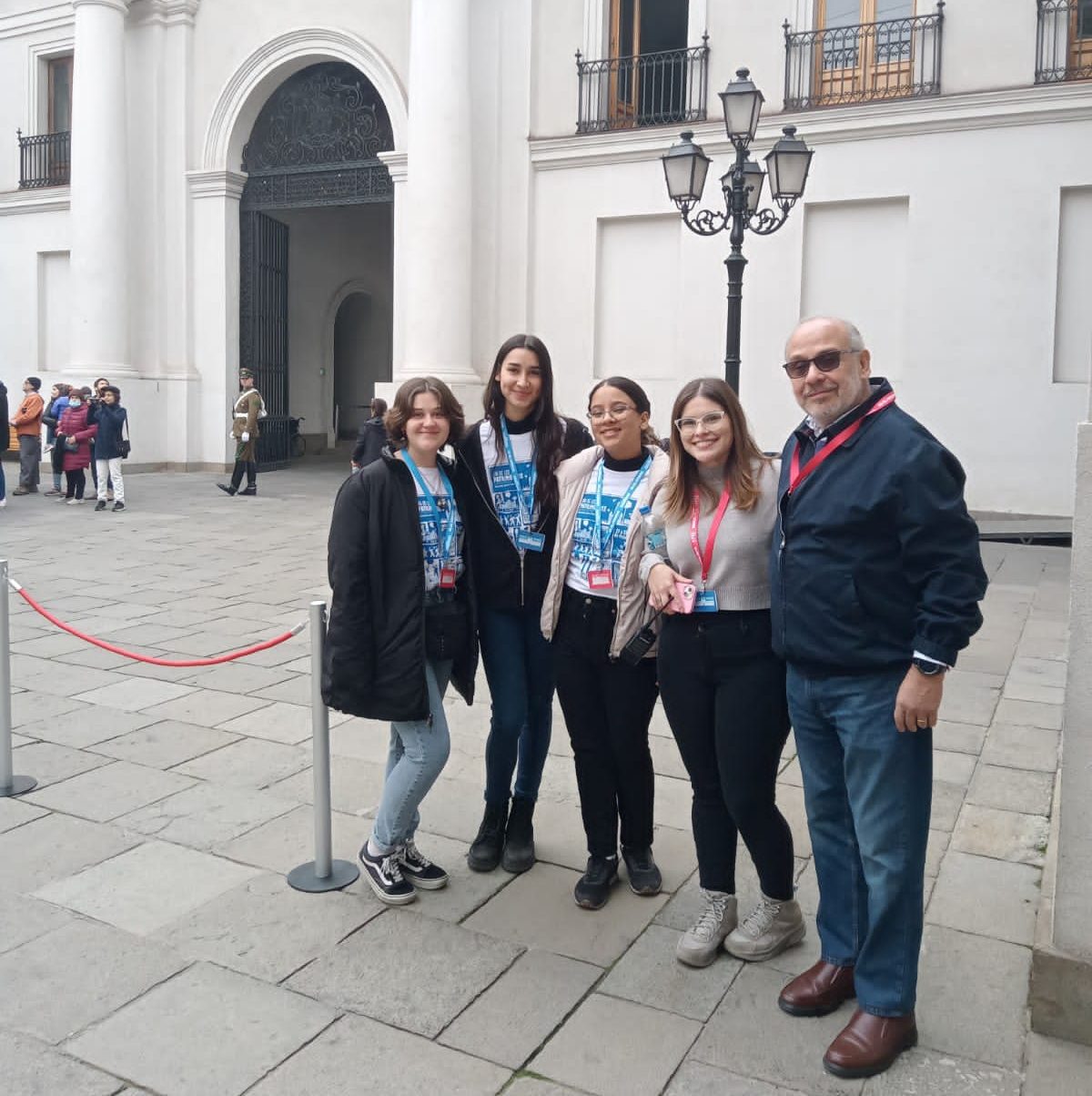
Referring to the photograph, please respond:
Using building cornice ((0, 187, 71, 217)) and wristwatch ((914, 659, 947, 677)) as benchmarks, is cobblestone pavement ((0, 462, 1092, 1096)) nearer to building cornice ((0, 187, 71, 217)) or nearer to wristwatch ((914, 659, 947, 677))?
wristwatch ((914, 659, 947, 677))

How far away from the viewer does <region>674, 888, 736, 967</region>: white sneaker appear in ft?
10.6

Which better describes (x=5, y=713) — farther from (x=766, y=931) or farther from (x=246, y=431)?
(x=246, y=431)

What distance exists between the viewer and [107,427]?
14.0m

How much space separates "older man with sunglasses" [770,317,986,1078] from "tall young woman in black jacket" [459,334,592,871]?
1.00 m

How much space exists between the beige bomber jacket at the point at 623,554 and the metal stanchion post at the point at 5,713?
2.43 m

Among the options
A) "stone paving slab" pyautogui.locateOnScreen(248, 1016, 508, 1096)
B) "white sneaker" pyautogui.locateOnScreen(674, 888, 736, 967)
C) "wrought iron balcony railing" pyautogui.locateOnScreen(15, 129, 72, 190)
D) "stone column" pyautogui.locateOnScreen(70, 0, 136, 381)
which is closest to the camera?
"stone paving slab" pyautogui.locateOnScreen(248, 1016, 508, 1096)

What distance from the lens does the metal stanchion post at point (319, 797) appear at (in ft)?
11.8

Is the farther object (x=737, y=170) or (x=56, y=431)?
(x=56, y=431)

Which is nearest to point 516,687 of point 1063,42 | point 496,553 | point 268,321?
point 496,553

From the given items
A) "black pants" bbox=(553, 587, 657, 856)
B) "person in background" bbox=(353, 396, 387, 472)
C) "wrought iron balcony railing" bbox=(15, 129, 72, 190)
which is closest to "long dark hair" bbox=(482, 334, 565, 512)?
"black pants" bbox=(553, 587, 657, 856)

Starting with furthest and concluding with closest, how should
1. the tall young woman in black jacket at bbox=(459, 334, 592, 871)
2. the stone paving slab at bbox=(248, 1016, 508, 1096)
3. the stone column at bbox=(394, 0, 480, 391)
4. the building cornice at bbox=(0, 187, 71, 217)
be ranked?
the building cornice at bbox=(0, 187, 71, 217) → the stone column at bbox=(394, 0, 480, 391) → the tall young woman in black jacket at bbox=(459, 334, 592, 871) → the stone paving slab at bbox=(248, 1016, 508, 1096)

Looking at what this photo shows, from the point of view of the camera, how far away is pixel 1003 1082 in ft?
8.84

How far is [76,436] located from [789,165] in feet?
32.9

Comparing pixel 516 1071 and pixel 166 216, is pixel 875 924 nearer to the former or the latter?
pixel 516 1071
